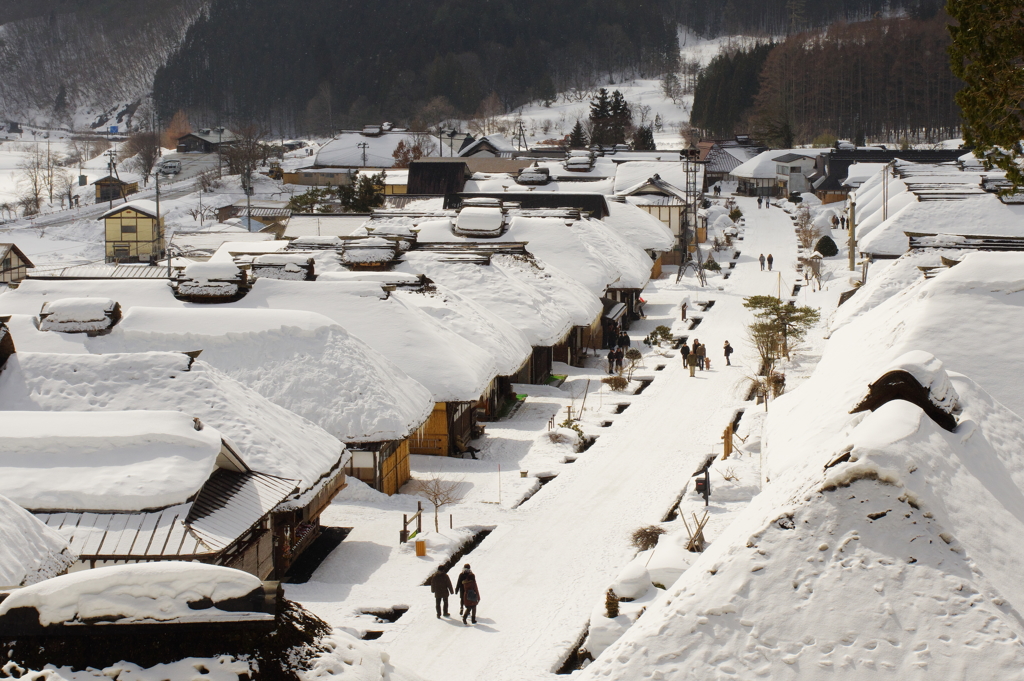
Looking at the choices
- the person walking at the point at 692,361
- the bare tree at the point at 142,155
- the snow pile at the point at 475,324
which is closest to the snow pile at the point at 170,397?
the snow pile at the point at 475,324

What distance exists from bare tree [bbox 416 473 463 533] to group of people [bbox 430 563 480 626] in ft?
13.3

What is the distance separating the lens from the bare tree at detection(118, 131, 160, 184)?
120250 mm

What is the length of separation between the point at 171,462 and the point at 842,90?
396 ft

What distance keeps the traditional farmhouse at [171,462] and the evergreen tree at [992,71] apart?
11.4 meters

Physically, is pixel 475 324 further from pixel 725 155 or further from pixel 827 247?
pixel 725 155

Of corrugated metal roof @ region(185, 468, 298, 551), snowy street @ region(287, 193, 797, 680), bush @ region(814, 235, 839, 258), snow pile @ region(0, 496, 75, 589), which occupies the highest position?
bush @ region(814, 235, 839, 258)

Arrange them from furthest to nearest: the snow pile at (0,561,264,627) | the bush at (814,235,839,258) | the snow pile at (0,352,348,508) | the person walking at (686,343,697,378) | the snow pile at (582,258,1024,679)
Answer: the bush at (814,235,839,258), the person walking at (686,343,697,378), the snow pile at (0,352,348,508), the snow pile at (582,258,1024,679), the snow pile at (0,561,264,627)

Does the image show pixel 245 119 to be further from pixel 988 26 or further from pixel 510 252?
pixel 988 26

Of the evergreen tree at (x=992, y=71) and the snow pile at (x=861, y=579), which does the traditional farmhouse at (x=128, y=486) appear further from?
the evergreen tree at (x=992, y=71)

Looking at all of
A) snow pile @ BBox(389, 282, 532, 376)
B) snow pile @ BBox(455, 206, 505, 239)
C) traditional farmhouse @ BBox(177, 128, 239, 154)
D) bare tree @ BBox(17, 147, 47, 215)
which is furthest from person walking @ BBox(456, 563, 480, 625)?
traditional farmhouse @ BBox(177, 128, 239, 154)

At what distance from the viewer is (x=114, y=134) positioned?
200 metres

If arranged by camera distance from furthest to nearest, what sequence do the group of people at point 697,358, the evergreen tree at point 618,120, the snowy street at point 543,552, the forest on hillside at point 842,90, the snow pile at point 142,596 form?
the forest on hillside at point 842,90
the evergreen tree at point 618,120
the group of people at point 697,358
the snowy street at point 543,552
the snow pile at point 142,596

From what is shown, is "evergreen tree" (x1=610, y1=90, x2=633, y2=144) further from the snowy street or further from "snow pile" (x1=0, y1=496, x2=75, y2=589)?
"snow pile" (x1=0, y1=496, x2=75, y2=589)

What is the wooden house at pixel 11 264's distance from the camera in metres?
53.1
